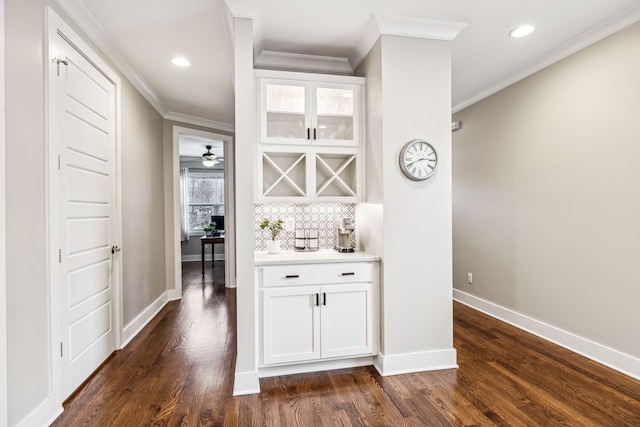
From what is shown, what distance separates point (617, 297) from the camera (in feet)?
8.23

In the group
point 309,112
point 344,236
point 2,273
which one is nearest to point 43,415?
point 2,273

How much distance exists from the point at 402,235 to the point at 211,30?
7.32 ft

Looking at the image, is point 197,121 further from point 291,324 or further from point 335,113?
point 291,324

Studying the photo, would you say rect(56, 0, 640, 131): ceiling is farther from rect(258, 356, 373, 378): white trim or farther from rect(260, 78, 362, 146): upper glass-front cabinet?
rect(258, 356, 373, 378): white trim

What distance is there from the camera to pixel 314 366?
2.51 metres

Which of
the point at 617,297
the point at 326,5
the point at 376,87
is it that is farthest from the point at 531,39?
the point at 617,297

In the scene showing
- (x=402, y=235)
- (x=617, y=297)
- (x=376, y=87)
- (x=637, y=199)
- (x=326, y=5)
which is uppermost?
(x=326, y=5)

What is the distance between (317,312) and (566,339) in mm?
2337

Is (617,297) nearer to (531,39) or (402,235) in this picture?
(402,235)

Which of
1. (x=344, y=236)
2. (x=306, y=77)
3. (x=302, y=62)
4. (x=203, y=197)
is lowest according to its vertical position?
(x=344, y=236)

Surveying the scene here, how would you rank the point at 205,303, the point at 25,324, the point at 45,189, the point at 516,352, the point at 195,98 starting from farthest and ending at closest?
the point at 205,303
the point at 195,98
the point at 516,352
the point at 45,189
the point at 25,324

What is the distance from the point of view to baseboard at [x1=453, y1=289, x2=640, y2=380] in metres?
2.42

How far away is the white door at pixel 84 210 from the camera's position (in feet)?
6.90

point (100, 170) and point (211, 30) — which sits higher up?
point (211, 30)
